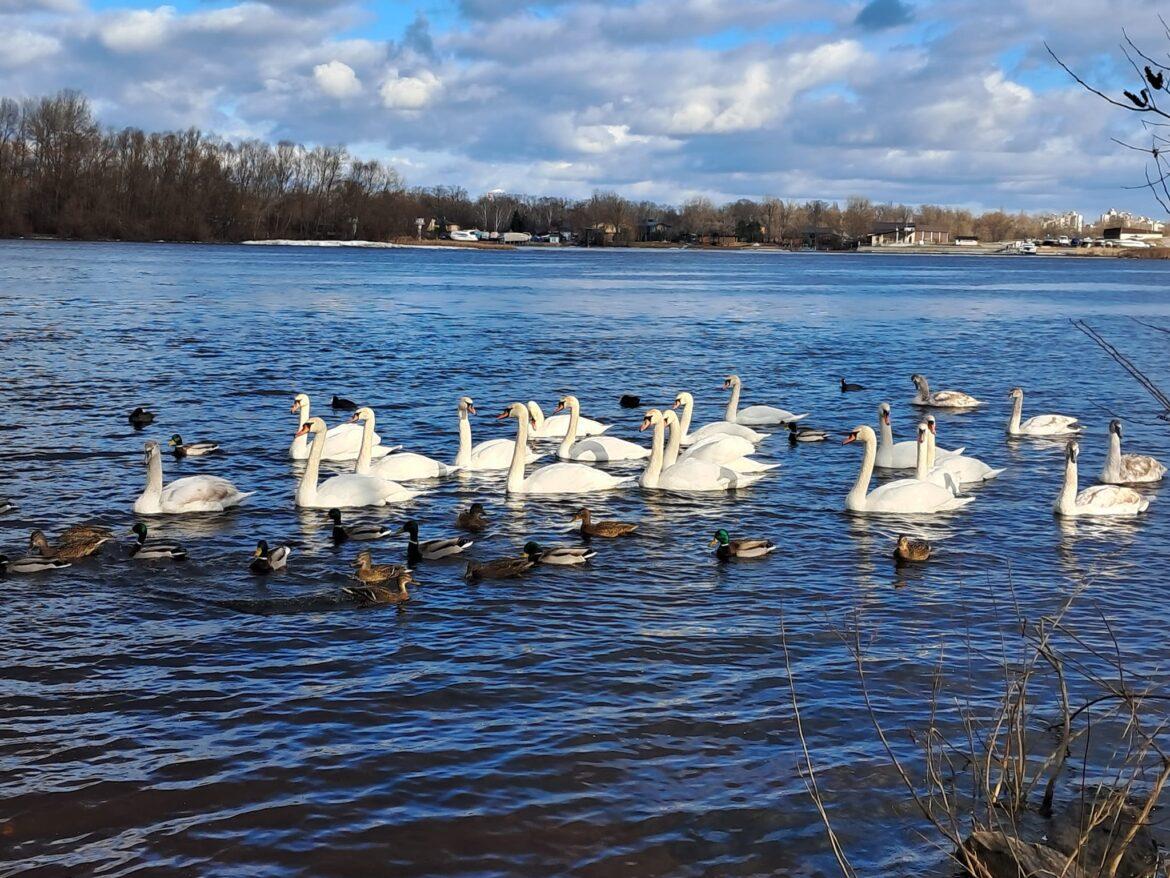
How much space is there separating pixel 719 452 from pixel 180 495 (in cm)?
671

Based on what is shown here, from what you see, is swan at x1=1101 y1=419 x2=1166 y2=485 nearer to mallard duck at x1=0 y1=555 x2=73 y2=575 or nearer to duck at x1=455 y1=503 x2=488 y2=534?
duck at x1=455 y1=503 x2=488 y2=534

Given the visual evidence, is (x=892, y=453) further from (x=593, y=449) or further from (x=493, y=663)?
(x=493, y=663)

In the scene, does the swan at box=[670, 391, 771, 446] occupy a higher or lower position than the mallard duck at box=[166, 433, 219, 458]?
higher

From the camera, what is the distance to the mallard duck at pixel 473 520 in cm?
1305

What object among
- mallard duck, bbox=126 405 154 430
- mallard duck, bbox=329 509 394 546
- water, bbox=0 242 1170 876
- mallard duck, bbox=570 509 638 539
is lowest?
water, bbox=0 242 1170 876

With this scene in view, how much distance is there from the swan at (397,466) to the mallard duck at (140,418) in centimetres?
483

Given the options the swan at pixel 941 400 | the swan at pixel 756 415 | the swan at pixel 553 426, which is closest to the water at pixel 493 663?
the swan at pixel 756 415

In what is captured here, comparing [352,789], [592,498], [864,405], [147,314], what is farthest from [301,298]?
[352,789]

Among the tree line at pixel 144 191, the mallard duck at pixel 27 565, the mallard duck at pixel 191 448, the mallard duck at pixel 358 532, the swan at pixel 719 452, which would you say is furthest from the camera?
the tree line at pixel 144 191

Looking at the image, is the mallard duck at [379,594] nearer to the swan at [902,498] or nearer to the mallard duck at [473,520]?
the mallard duck at [473,520]

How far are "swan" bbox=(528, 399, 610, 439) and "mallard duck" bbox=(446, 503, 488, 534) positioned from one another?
18.5 feet

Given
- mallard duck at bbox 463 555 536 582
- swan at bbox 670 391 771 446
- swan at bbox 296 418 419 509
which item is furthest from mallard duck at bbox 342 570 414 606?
swan at bbox 670 391 771 446

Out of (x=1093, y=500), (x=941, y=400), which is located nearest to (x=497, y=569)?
(x=1093, y=500)

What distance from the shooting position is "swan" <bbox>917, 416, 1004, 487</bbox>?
50.4 ft
